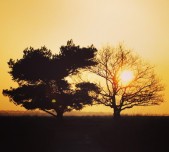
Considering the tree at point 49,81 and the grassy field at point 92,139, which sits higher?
the tree at point 49,81

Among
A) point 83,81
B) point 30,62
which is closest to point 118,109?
point 83,81

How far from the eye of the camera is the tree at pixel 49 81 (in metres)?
40.9

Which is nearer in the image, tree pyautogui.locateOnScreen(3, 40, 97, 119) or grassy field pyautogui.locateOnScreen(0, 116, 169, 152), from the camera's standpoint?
grassy field pyautogui.locateOnScreen(0, 116, 169, 152)

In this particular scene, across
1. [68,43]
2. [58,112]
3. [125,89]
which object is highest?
[68,43]

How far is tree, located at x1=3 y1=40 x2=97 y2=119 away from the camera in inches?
1612

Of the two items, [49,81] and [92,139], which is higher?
[49,81]

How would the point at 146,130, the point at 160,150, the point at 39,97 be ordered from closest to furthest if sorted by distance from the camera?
the point at 160,150, the point at 146,130, the point at 39,97

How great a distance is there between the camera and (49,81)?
41.6m

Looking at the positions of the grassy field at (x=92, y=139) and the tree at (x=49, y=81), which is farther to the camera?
the tree at (x=49, y=81)

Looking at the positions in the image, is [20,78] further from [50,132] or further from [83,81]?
[50,132]

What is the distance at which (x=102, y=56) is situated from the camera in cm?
4334

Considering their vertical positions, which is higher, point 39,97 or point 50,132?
point 39,97

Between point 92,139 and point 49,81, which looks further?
point 49,81

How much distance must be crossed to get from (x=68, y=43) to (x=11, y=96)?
9462 millimetres
